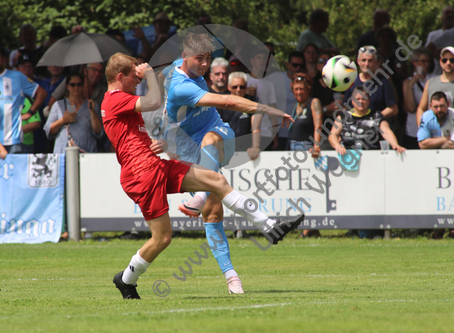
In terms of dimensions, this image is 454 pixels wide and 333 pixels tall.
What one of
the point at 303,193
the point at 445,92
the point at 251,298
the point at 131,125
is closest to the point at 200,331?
the point at 251,298

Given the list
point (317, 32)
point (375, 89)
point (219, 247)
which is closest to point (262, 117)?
point (375, 89)

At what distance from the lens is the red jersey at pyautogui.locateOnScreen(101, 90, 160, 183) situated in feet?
19.5

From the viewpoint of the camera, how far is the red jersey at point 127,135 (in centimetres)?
594

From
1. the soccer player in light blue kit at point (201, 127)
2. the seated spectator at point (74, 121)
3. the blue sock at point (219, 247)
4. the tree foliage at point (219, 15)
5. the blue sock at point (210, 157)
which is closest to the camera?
the soccer player in light blue kit at point (201, 127)

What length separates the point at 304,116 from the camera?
11.8m

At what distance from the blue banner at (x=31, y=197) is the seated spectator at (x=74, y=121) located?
0.48 m

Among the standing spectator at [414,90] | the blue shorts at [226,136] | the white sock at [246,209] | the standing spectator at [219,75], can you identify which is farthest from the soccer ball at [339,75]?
the white sock at [246,209]

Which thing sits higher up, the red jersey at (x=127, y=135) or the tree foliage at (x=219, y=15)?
the tree foliage at (x=219, y=15)

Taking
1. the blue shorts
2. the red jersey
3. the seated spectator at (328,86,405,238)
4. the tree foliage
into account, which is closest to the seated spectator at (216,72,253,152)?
the seated spectator at (328,86,405,238)

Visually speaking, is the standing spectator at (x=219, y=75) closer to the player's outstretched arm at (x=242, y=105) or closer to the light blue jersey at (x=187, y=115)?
the light blue jersey at (x=187, y=115)

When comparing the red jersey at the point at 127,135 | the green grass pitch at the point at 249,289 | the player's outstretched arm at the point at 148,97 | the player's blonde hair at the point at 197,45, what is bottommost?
the green grass pitch at the point at 249,289

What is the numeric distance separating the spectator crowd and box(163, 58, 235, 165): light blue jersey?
4.40 metres

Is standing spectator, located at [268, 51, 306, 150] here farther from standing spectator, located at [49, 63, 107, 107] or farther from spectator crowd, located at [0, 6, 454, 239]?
standing spectator, located at [49, 63, 107, 107]

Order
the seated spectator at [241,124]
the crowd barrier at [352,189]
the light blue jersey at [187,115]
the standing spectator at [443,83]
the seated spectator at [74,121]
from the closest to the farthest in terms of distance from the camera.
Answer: the light blue jersey at [187,115] < the crowd barrier at [352,189] < the standing spectator at [443,83] < the seated spectator at [241,124] < the seated spectator at [74,121]
